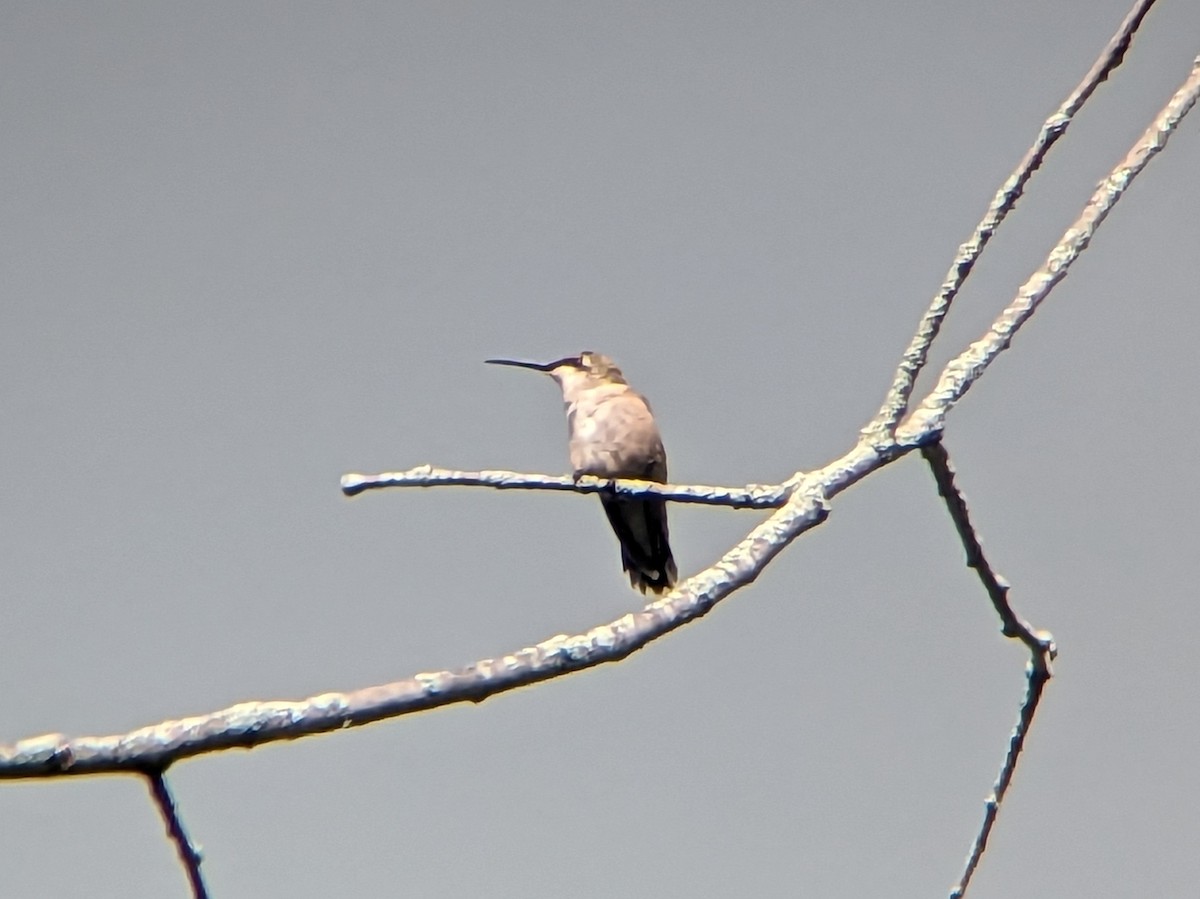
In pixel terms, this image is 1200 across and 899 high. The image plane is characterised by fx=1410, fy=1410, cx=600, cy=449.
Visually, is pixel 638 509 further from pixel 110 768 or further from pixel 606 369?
pixel 110 768

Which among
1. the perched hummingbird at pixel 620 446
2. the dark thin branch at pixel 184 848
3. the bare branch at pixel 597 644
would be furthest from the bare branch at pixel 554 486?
the perched hummingbird at pixel 620 446

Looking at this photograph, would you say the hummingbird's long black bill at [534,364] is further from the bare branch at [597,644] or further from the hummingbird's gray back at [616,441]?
the bare branch at [597,644]

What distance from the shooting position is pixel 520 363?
8188 millimetres

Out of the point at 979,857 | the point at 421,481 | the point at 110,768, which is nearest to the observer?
the point at 110,768

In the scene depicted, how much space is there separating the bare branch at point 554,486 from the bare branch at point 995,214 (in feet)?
0.78

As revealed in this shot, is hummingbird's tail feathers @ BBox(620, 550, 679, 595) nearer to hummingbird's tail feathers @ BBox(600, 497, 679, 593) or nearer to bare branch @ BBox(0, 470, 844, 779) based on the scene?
hummingbird's tail feathers @ BBox(600, 497, 679, 593)

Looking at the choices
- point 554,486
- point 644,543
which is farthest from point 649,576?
point 554,486

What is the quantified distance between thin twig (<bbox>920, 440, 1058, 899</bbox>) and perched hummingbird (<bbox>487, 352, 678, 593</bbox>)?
14.0 feet

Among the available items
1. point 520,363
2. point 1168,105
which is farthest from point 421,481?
Answer: point 520,363

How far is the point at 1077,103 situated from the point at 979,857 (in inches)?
53.6

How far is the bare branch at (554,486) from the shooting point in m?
2.52

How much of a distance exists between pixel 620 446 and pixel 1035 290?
4524 mm

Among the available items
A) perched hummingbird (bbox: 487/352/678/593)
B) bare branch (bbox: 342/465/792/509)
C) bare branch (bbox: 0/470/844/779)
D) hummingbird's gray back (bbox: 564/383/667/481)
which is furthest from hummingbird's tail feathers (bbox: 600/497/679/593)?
bare branch (bbox: 0/470/844/779)

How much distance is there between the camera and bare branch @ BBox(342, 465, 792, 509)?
252 cm
